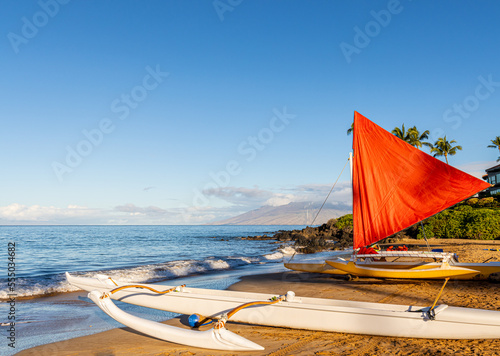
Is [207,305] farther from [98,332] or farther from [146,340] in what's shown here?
[98,332]

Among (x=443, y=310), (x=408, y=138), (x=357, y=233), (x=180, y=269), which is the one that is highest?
(x=408, y=138)

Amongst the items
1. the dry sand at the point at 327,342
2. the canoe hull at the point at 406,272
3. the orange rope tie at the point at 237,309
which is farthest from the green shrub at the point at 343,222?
the orange rope tie at the point at 237,309

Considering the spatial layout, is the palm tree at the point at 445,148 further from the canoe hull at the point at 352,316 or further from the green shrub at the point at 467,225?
the canoe hull at the point at 352,316

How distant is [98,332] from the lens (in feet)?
24.6

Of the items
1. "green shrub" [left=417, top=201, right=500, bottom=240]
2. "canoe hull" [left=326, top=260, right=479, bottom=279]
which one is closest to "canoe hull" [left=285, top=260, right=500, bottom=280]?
"canoe hull" [left=326, top=260, right=479, bottom=279]

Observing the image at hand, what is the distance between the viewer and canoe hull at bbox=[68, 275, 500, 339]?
221 inches

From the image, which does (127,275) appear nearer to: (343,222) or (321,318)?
(321,318)

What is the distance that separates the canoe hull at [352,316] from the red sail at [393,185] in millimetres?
5481

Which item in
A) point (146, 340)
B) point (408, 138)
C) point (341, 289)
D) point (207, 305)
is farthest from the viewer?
point (408, 138)

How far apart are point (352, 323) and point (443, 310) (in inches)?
60.7

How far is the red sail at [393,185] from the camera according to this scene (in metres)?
11.0

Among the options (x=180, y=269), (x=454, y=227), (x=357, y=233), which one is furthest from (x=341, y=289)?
(x=454, y=227)

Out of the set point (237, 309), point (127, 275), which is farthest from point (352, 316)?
point (127, 275)

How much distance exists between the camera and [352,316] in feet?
20.2
